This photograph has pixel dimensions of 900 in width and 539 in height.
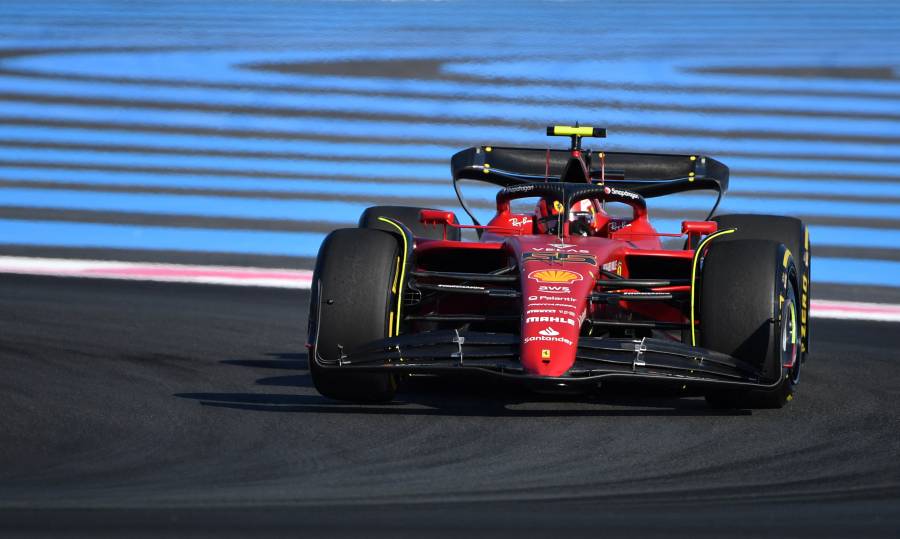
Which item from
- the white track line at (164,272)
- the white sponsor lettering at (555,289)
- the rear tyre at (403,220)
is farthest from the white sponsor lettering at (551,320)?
the white track line at (164,272)

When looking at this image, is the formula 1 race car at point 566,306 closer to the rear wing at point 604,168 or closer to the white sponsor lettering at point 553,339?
the white sponsor lettering at point 553,339

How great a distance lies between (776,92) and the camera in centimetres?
2070

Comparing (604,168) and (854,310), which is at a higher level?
(604,168)

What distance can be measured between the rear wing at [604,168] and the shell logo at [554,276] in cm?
220

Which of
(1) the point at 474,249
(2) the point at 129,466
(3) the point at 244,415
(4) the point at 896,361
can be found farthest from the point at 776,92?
(2) the point at 129,466

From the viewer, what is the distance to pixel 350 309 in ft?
24.6

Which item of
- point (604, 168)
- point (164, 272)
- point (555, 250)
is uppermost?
point (604, 168)

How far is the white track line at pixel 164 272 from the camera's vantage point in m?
12.7

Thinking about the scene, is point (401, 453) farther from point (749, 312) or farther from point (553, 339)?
point (749, 312)

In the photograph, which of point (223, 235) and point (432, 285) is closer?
point (432, 285)

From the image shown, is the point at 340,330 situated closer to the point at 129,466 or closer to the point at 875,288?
the point at 129,466

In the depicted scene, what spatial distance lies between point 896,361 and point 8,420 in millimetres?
5213

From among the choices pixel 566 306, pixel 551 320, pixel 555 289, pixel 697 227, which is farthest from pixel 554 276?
pixel 697 227

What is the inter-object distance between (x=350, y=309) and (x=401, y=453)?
1.13m
